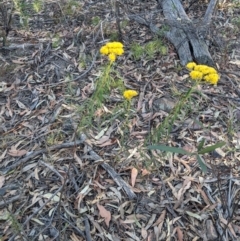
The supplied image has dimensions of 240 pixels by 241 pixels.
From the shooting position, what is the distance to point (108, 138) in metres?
2.44

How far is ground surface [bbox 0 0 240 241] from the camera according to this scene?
6.59ft

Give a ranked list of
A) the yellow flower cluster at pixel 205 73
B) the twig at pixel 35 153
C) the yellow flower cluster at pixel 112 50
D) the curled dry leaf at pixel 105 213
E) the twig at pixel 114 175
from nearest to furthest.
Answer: the yellow flower cluster at pixel 205 73
the yellow flower cluster at pixel 112 50
the curled dry leaf at pixel 105 213
the twig at pixel 114 175
the twig at pixel 35 153

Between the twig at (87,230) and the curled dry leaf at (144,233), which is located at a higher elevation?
the twig at (87,230)

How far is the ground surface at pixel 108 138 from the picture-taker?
201 cm

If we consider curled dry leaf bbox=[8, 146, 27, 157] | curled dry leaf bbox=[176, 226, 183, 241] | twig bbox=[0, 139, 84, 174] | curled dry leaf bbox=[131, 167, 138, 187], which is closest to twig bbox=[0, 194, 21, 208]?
twig bbox=[0, 139, 84, 174]

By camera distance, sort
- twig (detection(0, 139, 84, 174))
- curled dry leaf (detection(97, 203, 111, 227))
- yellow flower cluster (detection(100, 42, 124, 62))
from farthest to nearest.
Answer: twig (detection(0, 139, 84, 174)), curled dry leaf (detection(97, 203, 111, 227)), yellow flower cluster (detection(100, 42, 124, 62))

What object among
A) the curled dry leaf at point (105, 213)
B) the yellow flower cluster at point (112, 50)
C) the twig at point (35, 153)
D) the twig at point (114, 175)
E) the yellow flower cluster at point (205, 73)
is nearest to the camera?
the yellow flower cluster at point (205, 73)

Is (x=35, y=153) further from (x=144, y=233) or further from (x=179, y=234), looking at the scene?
(x=179, y=234)

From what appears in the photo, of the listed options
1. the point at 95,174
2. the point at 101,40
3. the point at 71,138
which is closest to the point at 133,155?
the point at 95,174

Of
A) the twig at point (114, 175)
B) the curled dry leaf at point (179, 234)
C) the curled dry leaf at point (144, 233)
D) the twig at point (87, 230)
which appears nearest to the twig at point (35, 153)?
the twig at point (114, 175)

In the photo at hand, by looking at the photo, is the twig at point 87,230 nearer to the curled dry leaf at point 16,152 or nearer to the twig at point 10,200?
the twig at point 10,200

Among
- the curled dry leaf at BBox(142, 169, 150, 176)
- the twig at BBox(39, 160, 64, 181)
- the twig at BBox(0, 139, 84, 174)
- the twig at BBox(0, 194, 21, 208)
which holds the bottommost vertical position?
the curled dry leaf at BBox(142, 169, 150, 176)

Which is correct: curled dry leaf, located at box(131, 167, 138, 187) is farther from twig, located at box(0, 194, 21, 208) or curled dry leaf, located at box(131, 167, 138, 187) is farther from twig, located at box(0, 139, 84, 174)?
twig, located at box(0, 194, 21, 208)

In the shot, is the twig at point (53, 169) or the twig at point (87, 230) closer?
the twig at point (87, 230)
